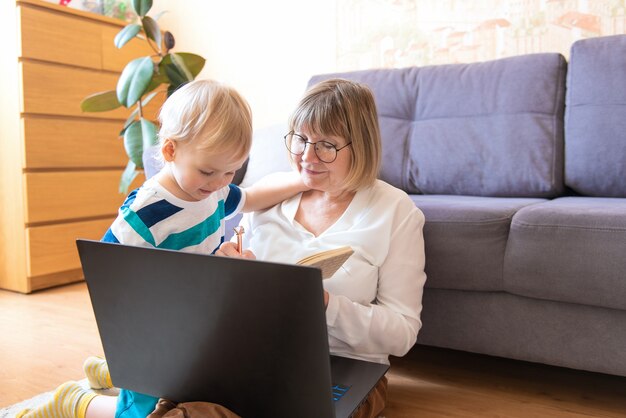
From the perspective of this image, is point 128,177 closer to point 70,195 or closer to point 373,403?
point 70,195

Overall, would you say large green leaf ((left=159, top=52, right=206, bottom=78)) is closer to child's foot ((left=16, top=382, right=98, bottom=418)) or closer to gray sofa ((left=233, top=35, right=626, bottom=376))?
gray sofa ((left=233, top=35, right=626, bottom=376))

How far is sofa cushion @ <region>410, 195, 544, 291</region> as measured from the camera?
4.74 ft

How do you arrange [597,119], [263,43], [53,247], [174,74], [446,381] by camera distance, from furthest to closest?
[263,43]
[53,247]
[174,74]
[597,119]
[446,381]

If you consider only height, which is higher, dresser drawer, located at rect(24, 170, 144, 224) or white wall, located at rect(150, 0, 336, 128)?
white wall, located at rect(150, 0, 336, 128)

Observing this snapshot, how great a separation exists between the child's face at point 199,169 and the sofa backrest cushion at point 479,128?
1047mm

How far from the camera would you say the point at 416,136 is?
6.99 feet

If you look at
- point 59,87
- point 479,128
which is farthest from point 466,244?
point 59,87

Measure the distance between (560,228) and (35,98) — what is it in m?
2.30

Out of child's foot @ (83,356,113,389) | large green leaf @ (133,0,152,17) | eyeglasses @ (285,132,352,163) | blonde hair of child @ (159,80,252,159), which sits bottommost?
child's foot @ (83,356,113,389)

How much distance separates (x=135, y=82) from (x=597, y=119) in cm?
182

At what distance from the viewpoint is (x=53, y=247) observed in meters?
2.74

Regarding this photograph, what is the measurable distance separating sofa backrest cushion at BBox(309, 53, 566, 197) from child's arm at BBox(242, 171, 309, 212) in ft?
2.52

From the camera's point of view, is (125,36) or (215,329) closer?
(215,329)

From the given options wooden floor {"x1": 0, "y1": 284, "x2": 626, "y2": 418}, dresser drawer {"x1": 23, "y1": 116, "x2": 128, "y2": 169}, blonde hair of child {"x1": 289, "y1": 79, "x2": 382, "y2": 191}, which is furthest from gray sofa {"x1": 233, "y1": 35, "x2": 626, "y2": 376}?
dresser drawer {"x1": 23, "y1": 116, "x2": 128, "y2": 169}
